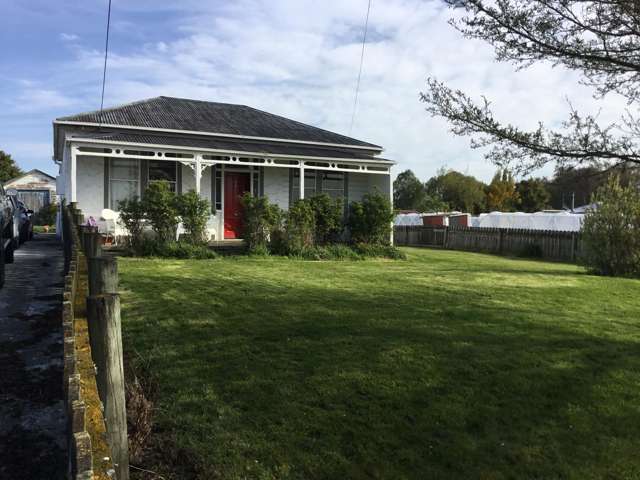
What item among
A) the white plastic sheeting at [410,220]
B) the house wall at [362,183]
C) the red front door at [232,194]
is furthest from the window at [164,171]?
the white plastic sheeting at [410,220]

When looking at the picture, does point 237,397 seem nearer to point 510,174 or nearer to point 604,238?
point 510,174

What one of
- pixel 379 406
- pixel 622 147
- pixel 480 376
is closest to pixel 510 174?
pixel 622 147

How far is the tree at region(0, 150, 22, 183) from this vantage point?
59.1m

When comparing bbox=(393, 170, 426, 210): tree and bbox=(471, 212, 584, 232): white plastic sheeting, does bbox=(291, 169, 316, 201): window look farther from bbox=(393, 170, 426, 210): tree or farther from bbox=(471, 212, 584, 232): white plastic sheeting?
bbox=(393, 170, 426, 210): tree

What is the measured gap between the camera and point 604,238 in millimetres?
14750

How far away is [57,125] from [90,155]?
7.84 feet

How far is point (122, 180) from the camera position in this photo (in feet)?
55.1

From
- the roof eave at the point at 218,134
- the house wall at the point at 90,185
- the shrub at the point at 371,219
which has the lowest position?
the shrub at the point at 371,219

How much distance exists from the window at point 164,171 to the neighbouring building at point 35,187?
82.1 ft

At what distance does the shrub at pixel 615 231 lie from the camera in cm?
1441

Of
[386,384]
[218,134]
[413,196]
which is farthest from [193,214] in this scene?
[413,196]

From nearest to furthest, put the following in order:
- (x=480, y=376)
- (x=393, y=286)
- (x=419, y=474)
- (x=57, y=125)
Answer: (x=419, y=474) → (x=480, y=376) → (x=393, y=286) → (x=57, y=125)

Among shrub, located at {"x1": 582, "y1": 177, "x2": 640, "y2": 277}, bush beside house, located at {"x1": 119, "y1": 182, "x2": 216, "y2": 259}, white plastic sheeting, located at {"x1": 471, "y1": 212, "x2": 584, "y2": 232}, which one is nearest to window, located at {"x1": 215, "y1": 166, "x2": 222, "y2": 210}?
bush beside house, located at {"x1": 119, "y1": 182, "x2": 216, "y2": 259}

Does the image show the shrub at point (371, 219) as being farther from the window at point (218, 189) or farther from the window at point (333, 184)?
the window at point (218, 189)
